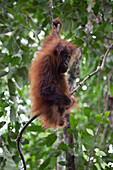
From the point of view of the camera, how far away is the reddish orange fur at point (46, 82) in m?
2.61

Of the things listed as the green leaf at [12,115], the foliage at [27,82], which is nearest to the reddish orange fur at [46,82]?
the foliage at [27,82]

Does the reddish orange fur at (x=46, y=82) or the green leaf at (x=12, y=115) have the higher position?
the reddish orange fur at (x=46, y=82)

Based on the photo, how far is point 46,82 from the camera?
2.58m

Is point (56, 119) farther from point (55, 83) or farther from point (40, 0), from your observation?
point (40, 0)

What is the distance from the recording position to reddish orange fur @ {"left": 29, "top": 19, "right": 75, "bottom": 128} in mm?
2607

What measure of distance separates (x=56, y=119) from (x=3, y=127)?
30.2 inches

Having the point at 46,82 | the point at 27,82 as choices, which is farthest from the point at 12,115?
the point at 46,82

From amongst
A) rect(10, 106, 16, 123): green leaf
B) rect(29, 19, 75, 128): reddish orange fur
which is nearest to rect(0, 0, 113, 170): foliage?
rect(10, 106, 16, 123): green leaf

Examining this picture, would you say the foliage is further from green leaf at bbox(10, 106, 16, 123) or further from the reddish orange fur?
the reddish orange fur

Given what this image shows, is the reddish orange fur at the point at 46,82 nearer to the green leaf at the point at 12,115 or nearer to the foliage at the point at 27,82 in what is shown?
the foliage at the point at 27,82

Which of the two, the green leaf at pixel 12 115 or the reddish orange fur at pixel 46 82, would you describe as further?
the green leaf at pixel 12 115

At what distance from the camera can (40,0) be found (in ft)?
12.2

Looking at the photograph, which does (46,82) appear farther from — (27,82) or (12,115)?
(27,82)

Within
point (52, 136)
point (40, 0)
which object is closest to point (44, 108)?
point (52, 136)
